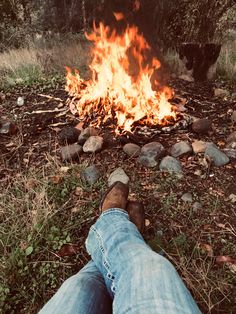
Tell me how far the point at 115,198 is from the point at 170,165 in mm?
916

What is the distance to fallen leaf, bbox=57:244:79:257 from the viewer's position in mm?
2574

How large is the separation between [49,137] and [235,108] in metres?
2.61

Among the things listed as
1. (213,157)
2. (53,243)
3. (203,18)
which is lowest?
(53,243)

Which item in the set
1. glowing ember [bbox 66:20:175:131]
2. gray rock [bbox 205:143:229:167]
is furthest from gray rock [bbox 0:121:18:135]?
gray rock [bbox 205:143:229:167]

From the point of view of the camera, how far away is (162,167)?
3.29 metres

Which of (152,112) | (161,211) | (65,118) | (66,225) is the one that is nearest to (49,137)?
(65,118)

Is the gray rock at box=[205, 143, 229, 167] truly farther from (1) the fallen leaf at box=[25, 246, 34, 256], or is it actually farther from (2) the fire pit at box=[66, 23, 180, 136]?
(1) the fallen leaf at box=[25, 246, 34, 256]

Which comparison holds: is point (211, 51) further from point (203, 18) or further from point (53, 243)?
point (53, 243)

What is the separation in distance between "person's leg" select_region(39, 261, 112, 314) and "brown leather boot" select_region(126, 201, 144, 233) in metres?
0.61

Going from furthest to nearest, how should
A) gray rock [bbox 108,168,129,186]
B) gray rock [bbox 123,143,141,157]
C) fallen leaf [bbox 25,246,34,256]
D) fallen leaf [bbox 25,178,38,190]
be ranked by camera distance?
gray rock [bbox 123,143,141,157] < gray rock [bbox 108,168,129,186] < fallen leaf [bbox 25,178,38,190] < fallen leaf [bbox 25,246,34,256]

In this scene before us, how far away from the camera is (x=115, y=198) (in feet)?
8.46

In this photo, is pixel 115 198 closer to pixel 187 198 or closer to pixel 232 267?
pixel 187 198

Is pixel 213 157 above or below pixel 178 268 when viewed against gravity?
above

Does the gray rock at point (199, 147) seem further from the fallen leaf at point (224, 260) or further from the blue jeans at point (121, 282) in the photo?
the blue jeans at point (121, 282)
